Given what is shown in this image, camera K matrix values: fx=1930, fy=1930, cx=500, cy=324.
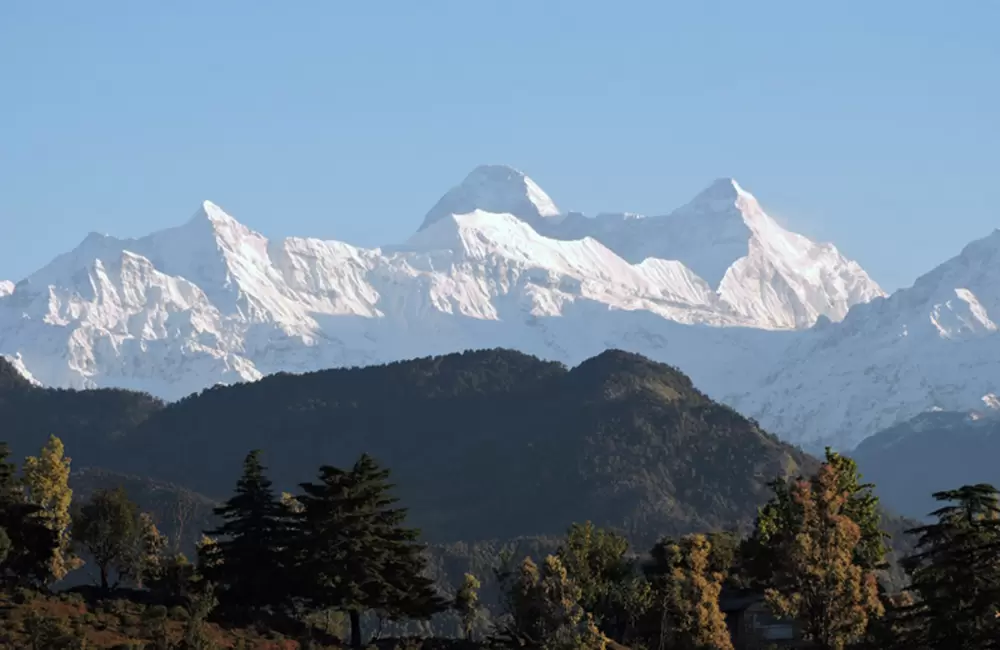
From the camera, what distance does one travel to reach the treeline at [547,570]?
96.6 meters

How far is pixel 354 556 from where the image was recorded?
12494cm

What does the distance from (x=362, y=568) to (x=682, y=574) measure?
22522mm

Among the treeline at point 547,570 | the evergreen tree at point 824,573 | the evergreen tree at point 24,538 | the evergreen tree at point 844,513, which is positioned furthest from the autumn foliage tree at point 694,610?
the evergreen tree at point 24,538

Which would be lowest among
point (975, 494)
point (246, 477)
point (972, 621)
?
point (972, 621)

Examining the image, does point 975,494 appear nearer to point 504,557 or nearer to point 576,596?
point 576,596

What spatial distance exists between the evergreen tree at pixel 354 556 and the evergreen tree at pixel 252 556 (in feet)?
7.41

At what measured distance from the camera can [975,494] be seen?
320 ft

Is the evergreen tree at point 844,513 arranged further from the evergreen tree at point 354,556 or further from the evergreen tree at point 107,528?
the evergreen tree at point 107,528

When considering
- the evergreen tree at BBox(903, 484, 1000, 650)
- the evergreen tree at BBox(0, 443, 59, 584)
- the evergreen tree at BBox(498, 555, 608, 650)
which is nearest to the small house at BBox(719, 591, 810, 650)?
the evergreen tree at BBox(498, 555, 608, 650)

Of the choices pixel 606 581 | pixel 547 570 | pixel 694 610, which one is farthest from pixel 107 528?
pixel 694 610

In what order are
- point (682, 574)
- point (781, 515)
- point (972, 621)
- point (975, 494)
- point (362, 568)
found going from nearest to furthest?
point (972, 621) → point (975, 494) → point (682, 574) → point (362, 568) → point (781, 515)

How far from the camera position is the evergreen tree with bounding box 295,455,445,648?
124375 millimetres

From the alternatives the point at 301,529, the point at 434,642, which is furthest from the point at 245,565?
the point at 434,642

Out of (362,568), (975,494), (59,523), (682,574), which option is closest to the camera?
(975,494)
